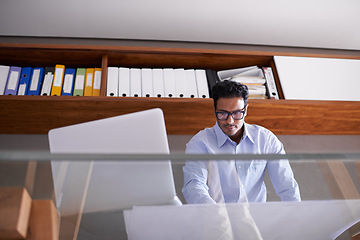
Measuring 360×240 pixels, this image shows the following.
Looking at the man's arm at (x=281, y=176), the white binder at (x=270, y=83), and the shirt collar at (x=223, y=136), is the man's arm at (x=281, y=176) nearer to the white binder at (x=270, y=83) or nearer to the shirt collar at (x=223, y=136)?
the shirt collar at (x=223, y=136)

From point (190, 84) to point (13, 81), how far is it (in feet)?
3.73

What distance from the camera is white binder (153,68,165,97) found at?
225 cm

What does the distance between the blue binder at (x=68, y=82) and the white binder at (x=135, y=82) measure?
14.8 inches

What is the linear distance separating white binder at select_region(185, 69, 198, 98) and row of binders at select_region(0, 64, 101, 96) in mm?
573

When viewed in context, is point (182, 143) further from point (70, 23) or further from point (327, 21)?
point (327, 21)

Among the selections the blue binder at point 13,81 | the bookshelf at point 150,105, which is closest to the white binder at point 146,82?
the bookshelf at point 150,105

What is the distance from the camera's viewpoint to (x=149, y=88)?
2273 mm

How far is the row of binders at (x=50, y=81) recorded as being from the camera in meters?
2.19

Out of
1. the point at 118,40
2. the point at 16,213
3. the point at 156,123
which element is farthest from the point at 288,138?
the point at 16,213

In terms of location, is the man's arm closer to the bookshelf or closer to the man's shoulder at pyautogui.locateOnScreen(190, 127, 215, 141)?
the man's shoulder at pyautogui.locateOnScreen(190, 127, 215, 141)

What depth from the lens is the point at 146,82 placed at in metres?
2.31

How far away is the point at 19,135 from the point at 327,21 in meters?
2.44

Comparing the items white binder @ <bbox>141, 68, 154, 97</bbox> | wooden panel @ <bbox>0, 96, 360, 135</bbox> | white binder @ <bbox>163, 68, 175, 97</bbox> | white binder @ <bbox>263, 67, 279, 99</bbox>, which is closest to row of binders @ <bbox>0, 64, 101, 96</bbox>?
wooden panel @ <bbox>0, 96, 360, 135</bbox>

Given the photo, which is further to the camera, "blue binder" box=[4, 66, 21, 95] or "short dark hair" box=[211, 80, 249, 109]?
"blue binder" box=[4, 66, 21, 95]
